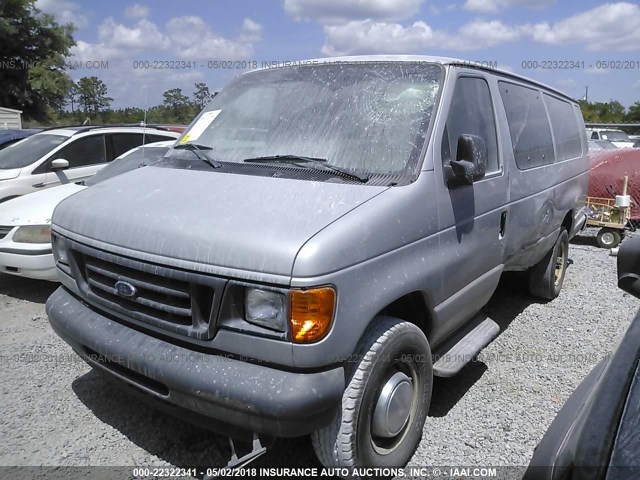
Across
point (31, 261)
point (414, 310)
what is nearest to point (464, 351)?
point (414, 310)

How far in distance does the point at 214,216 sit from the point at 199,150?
1.08 metres

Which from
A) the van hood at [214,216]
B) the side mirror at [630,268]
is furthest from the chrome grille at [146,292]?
the side mirror at [630,268]

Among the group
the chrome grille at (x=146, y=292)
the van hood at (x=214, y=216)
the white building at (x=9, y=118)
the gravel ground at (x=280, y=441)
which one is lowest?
the gravel ground at (x=280, y=441)

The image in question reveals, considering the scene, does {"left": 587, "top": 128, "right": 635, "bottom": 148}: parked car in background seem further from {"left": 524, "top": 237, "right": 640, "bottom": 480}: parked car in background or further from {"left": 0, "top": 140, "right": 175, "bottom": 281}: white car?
{"left": 524, "top": 237, "right": 640, "bottom": 480}: parked car in background

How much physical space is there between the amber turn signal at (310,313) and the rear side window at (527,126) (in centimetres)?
247

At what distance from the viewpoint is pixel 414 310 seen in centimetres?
297

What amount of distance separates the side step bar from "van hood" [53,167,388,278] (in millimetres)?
1198

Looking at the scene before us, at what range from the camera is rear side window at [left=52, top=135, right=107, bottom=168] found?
736 centimetres

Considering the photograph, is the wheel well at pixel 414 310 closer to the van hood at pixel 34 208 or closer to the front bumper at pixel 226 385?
the front bumper at pixel 226 385

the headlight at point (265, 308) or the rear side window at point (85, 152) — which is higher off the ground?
the rear side window at point (85, 152)

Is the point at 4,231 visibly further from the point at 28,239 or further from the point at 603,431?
the point at 603,431

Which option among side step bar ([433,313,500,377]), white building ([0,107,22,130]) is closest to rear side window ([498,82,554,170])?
side step bar ([433,313,500,377])

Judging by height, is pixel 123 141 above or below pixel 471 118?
below

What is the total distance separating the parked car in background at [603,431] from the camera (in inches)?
52.1
